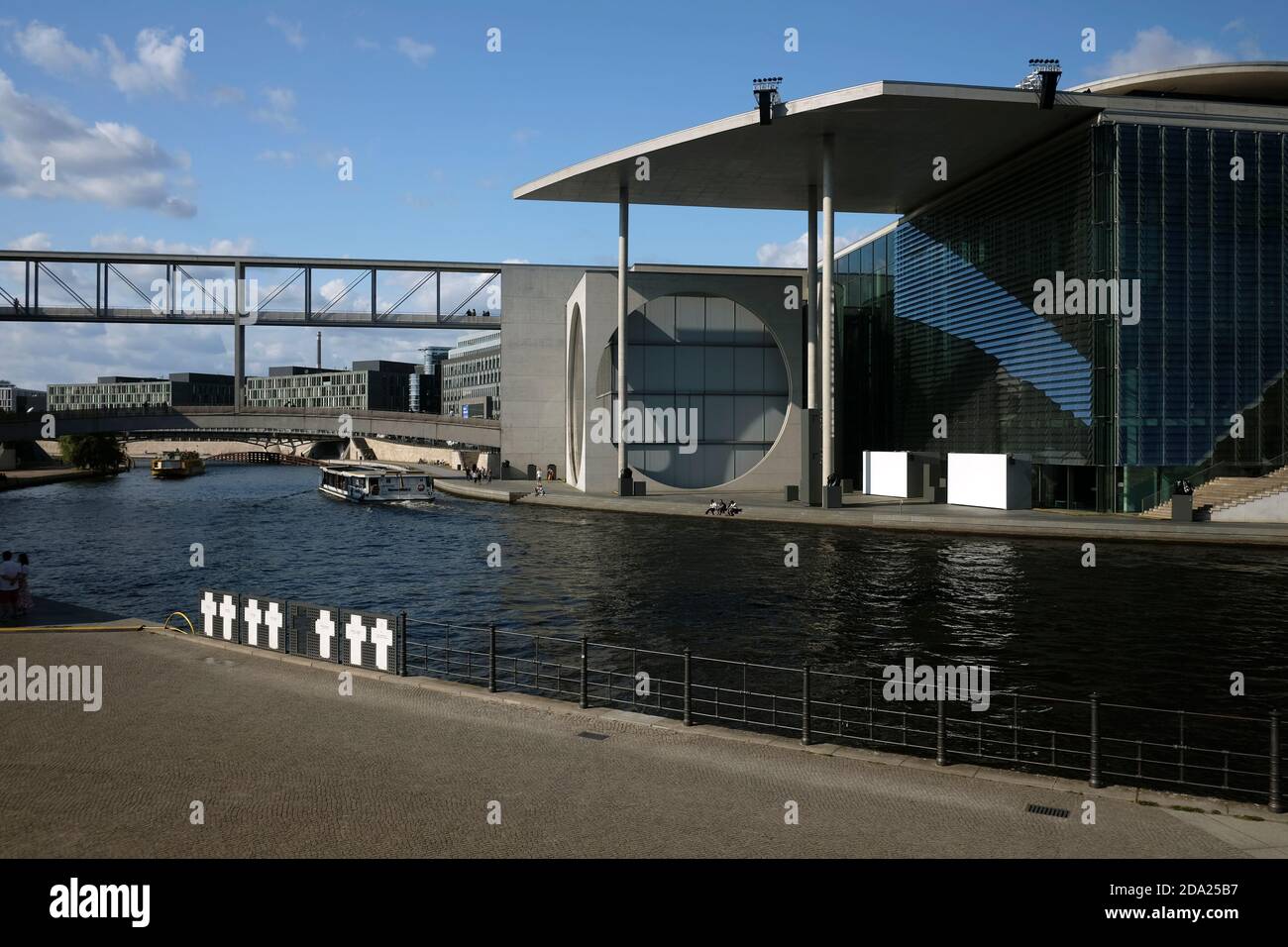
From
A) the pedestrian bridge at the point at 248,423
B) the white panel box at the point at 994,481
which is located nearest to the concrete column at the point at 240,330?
the pedestrian bridge at the point at 248,423

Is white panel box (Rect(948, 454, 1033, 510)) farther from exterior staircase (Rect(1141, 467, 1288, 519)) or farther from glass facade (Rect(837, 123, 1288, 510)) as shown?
exterior staircase (Rect(1141, 467, 1288, 519))

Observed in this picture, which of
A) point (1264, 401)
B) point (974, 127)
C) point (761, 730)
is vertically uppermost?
point (974, 127)

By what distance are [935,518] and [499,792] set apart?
34.2 meters

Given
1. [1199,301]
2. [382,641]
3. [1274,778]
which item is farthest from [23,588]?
[1199,301]

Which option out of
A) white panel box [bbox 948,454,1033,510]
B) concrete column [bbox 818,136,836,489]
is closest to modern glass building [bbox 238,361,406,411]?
concrete column [bbox 818,136,836,489]

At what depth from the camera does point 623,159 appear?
169ft

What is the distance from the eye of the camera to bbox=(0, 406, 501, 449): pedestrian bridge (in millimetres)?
78812

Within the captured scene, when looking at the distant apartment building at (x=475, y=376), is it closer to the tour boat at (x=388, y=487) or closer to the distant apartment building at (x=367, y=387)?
the distant apartment building at (x=367, y=387)

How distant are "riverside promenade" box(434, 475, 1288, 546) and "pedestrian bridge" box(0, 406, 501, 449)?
24.6 meters

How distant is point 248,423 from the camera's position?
3383 inches
